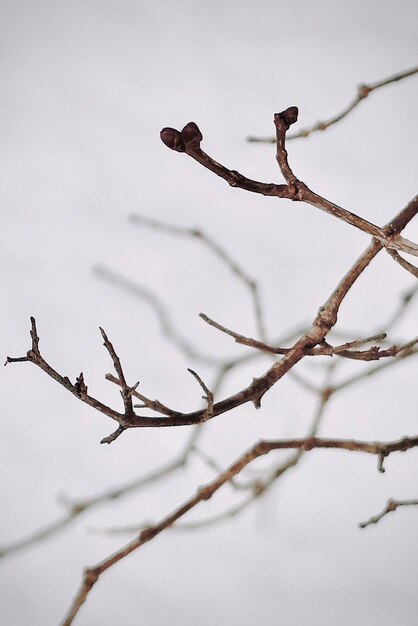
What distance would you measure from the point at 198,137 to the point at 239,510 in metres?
0.58

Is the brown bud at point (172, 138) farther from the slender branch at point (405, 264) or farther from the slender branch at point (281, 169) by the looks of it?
the slender branch at point (405, 264)

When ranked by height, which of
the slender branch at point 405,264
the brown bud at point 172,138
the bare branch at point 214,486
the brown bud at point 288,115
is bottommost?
the bare branch at point 214,486

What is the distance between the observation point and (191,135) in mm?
381

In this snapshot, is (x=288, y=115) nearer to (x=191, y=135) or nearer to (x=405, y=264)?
(x=191, y=135)

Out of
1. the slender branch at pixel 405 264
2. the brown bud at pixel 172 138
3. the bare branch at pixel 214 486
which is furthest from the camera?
the slender branch at pixel 405 264

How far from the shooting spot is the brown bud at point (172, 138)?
379mm

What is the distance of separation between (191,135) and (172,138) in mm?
12

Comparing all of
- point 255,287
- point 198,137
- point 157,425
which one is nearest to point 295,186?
point 198,137

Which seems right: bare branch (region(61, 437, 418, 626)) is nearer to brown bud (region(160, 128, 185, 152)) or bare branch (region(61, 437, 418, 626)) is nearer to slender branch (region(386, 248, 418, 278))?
slender branch (region(386, 248, 418, 278))

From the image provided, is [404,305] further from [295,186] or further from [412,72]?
[295,186]

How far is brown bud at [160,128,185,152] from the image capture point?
0.38 m

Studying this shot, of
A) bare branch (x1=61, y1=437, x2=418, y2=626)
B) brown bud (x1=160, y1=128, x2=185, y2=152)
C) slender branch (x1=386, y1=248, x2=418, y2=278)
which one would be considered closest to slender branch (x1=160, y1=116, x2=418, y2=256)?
brown bud (x1=160, y1=128, x2=185, y2=152)

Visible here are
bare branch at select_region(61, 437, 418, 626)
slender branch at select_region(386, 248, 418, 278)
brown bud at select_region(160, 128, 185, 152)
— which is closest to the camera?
brown bud at select_region(160, 128, 185, 152)

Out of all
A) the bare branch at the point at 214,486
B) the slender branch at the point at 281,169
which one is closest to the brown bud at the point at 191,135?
the slender branch at the point at 281,169
